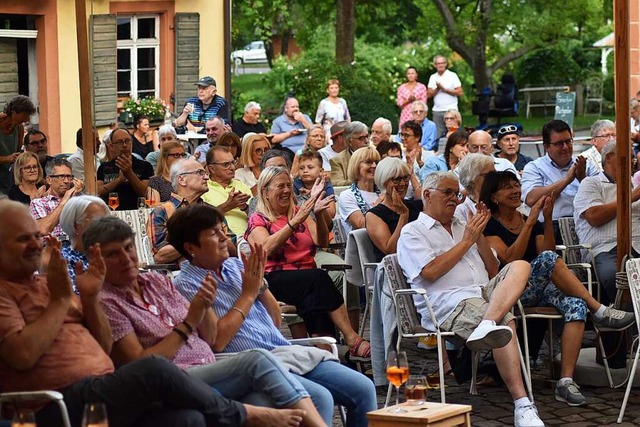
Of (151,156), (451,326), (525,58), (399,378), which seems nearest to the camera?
(399,378)

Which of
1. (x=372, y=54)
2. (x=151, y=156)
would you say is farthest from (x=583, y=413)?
(x=372, y=54)

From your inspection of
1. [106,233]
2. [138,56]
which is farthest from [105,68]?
[106,233]

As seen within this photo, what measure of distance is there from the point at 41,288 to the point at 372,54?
29.5 meters

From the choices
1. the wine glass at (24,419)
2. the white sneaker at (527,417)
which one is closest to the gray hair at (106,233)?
the wine glass at (24,419)

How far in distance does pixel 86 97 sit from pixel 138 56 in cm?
1371

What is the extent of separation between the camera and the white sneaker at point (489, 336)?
7.54 metres

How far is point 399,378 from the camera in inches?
247

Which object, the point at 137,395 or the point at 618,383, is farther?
the point at 618,383

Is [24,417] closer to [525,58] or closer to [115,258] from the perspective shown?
[115,258]

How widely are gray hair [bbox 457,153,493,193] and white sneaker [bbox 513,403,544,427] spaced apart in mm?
2424

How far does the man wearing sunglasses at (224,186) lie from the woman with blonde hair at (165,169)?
45 cm

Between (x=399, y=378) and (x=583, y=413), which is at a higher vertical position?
(x=399, y=378)

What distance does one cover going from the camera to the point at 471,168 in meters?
9.66

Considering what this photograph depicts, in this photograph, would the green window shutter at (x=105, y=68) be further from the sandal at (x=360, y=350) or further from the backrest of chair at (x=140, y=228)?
the sandal at (x=360, y=350)
